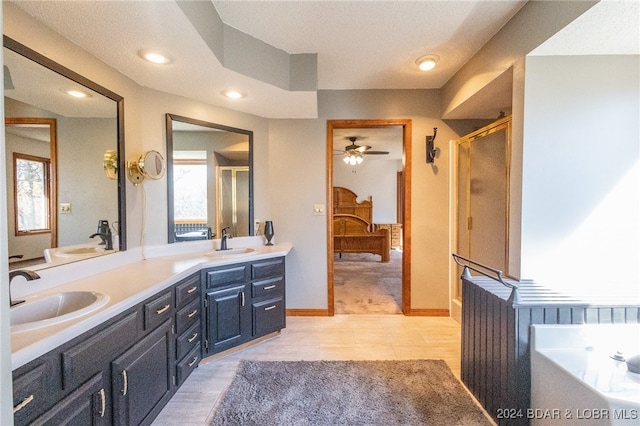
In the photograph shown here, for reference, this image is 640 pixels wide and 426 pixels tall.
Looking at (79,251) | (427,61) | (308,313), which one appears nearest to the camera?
(79,251)

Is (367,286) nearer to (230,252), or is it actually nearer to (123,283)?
(230,252)

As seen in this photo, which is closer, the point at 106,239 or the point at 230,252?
the point at 106,239

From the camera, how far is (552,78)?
1.67 meters

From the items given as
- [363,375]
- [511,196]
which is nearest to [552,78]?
[511,196]

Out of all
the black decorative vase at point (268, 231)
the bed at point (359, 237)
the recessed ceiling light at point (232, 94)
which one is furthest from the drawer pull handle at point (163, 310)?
the bed at point (359, 237)

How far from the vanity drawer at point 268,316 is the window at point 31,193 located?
4.93 feet

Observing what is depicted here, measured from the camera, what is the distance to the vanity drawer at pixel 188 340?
1.78 metres

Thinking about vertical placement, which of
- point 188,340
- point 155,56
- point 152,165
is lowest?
point 188,340

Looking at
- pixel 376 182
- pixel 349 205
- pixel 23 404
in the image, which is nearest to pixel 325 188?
pixel 23 404

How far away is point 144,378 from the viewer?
144 centimetres

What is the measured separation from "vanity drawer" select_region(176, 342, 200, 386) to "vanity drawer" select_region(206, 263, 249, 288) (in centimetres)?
46

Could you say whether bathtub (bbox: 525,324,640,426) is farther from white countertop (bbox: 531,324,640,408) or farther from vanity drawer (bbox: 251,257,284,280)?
vanity drawer (bbox: 251,257,284,280)

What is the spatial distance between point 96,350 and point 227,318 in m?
1.10

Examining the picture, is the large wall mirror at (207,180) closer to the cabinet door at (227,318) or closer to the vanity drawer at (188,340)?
the cabinet door at (227,318)
